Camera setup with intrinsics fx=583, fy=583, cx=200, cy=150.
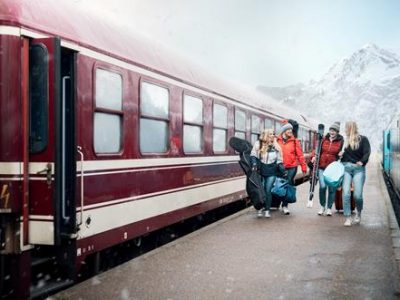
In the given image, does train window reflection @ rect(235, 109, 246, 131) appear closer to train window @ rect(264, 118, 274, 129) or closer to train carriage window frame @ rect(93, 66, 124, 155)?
train window @ rect(264, 118, 274, 129)

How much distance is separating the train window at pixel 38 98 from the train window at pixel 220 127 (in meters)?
5.85

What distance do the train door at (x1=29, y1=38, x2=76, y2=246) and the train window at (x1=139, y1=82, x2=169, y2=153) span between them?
6.71ft

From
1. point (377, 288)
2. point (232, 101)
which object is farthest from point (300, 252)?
point (232, 101)

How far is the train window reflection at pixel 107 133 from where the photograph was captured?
6.50 m

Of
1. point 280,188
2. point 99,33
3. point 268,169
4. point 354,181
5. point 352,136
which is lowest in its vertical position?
point 280,188

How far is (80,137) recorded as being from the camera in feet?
20.0

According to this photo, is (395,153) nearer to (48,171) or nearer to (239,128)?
(239,128)

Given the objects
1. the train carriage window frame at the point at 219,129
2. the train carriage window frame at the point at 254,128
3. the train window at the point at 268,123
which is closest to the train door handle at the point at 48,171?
the train carriage window frame at the point at 219,129

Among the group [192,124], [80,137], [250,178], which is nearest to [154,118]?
[192,124]

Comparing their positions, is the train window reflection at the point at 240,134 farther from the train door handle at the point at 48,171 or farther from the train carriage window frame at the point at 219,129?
the train door handle at the point at 48,171

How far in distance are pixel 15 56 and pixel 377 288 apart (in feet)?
13.5

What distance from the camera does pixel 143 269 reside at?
6422 millimetres

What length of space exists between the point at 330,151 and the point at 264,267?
4451 millimetres

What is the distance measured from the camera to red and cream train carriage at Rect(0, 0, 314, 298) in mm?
5383
